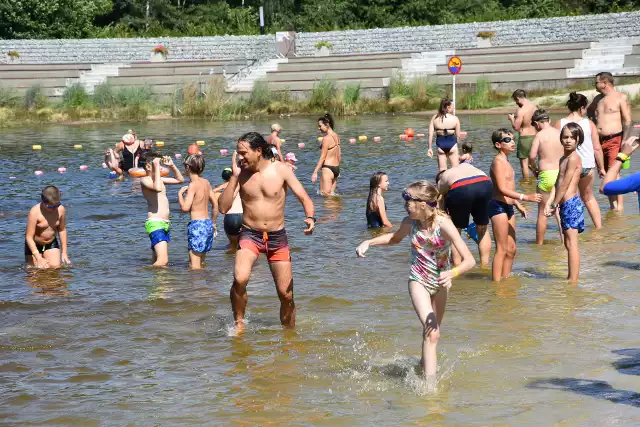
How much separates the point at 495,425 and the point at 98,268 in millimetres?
6702

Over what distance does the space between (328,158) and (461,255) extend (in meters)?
9.59

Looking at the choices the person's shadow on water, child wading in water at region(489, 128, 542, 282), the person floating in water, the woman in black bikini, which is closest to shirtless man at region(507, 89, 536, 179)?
the woman in black bikini

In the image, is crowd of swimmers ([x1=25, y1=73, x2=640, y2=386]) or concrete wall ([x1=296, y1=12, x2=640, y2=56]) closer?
crowd of swimmers ([x1=25, y1=73, x2=640, y2=386])

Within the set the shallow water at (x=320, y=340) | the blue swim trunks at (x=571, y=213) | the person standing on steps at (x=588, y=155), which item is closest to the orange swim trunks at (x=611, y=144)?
the person standing on steps at (x=588, y=155)

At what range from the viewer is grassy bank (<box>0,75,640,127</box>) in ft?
106

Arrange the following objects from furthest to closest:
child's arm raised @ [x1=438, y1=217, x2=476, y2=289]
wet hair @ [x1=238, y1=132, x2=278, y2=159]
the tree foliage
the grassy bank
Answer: the tree foliage, the grassy bank, wet hair @ [x1=238, y1=132, x2=278, y2=159], child's arm raised @ [x1=438, y1=217, x2=476, y2=289]

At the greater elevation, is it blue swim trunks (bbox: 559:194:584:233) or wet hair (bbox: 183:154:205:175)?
wet hair (bbox: 183:154:205:175)

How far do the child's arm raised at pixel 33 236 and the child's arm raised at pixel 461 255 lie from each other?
18.6 ft

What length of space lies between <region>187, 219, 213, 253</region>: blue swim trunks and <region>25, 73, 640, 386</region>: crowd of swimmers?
14mm

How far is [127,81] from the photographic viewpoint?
123 feet

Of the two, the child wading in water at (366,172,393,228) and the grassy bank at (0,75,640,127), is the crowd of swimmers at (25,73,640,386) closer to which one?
the child wading in water at (366,172,393,228)

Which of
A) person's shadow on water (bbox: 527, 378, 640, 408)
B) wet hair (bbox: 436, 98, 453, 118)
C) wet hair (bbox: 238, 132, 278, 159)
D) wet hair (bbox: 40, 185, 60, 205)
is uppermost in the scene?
wet hair (bbox: 436, 98, 453, 118)

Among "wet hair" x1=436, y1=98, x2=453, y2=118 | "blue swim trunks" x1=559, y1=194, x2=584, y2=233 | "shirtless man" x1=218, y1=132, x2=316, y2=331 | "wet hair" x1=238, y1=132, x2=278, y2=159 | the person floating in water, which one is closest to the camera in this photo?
"wet hair" x1=238, y1=132, x2=278, y2=159

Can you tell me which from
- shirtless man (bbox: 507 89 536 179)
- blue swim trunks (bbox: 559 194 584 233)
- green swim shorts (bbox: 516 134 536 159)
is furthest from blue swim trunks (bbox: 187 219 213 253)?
green swim shorts (bbox: 516 134 536 159)
